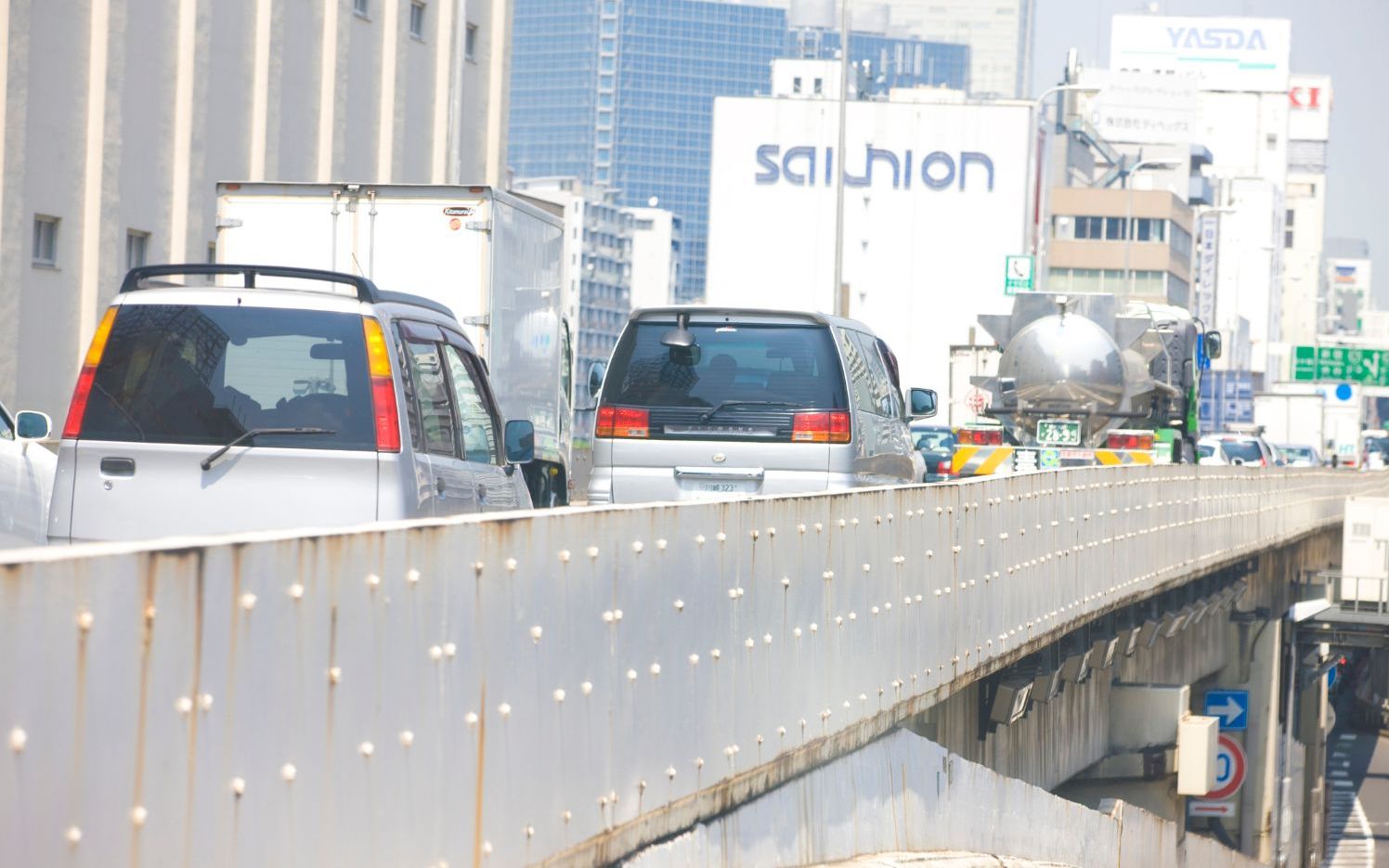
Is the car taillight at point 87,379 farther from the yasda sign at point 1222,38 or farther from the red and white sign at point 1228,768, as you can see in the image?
the yasda sign at point 1222,38

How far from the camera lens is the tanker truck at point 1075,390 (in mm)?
25781

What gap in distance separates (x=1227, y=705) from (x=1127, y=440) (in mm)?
4826

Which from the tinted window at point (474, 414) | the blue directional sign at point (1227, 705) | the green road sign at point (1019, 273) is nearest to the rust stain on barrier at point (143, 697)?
the tinted window at point (474, 414)

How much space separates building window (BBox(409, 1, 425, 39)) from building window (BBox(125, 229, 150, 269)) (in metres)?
9.53

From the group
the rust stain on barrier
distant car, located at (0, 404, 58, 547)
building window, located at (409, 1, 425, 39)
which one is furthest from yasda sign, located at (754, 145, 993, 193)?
the rust stain on barrier

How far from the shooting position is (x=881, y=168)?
309ft

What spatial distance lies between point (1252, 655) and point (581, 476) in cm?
1090

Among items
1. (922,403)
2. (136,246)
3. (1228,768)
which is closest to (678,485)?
(922,403)

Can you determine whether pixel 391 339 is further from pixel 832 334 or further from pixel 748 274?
pixel 748 274

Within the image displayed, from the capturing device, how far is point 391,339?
779 centimetres

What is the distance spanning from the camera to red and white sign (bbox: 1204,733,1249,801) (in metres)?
26.1

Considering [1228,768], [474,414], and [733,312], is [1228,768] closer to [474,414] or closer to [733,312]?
[733,312]

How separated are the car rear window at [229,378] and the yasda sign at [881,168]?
8653 centimetres

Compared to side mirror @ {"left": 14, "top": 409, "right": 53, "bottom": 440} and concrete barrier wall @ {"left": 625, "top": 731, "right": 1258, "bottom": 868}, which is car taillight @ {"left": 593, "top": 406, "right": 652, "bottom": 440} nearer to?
concrete barrier wall @ {"left": 625, "top": 731, "right": 1258, "bottom": 868}
